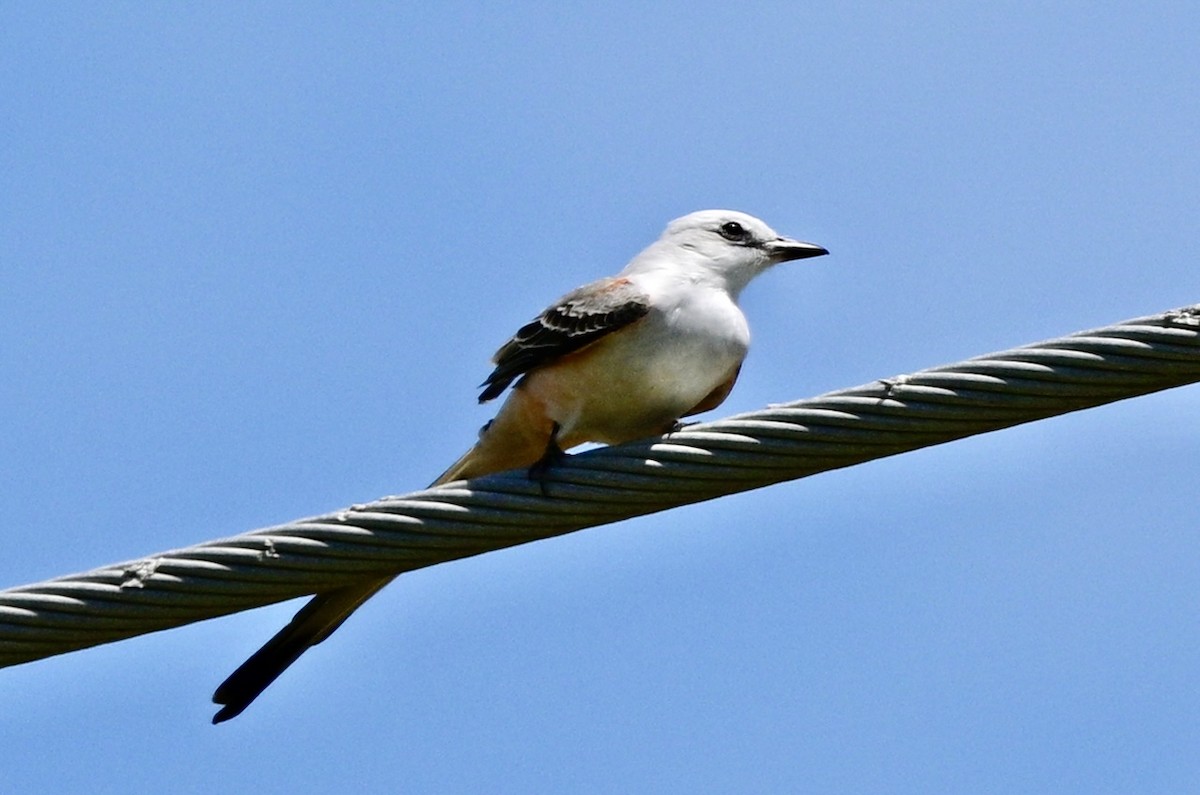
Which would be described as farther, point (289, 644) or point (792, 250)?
point (792, 250)

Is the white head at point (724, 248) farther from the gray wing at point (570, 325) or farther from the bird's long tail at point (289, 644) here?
the bird's long tail at point (289, 644)

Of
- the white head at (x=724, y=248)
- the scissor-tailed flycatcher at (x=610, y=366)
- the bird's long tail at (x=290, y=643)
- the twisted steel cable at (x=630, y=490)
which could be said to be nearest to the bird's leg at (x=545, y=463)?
the twisted steel cable at (x=630, y=490)

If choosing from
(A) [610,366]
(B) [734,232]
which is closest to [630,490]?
(A) [610,366]

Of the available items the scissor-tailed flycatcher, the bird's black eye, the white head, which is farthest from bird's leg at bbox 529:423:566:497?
the bird's black eye

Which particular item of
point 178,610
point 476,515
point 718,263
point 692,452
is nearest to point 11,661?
point 178,610

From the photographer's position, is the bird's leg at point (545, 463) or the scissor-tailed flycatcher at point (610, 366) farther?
the scissor-tailed flycatcher at point (610, 366)

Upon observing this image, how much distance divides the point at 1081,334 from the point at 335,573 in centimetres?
242

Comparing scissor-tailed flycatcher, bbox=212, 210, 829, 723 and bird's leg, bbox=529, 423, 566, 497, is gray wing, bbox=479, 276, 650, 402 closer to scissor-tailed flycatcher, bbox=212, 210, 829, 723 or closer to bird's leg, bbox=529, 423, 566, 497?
scissor-tailed flycatcher, bbox=212, 210, 829, 723

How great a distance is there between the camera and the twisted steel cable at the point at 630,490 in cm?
511

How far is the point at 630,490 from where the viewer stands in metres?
5.54

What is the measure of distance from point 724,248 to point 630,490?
101 inches

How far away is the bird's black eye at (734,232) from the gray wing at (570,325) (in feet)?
3.19

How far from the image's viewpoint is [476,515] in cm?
544

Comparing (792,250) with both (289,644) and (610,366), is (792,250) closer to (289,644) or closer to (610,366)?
(610,366)
